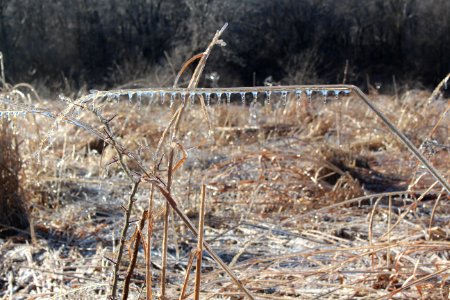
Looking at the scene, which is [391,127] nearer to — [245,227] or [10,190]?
[245,227]

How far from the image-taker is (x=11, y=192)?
1587 millimetres

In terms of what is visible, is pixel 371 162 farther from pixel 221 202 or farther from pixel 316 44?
pixel 316 44

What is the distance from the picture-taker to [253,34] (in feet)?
46.1

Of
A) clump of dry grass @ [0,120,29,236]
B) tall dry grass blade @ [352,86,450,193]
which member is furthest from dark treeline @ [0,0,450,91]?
tall dry grass blade @ [352,86,450,193]

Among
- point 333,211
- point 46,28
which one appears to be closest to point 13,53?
point 46,28

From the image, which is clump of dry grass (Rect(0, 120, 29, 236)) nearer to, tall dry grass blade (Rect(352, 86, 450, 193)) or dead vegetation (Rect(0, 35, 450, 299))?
dead vegetation (Rect(0, 35, 450, 299))

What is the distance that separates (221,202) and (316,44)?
41.8ft

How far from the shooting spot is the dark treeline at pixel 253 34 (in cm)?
1384

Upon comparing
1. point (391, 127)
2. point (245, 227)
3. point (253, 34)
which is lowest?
point (253, 34)

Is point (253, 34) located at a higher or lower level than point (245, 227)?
lower

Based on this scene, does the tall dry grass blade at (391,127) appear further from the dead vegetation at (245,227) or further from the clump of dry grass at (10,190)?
the clump of dry grass at (10,190)

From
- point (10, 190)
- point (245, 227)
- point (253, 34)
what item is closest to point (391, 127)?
point (245, 227)

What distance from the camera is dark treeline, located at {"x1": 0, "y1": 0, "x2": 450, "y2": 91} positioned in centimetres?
1384

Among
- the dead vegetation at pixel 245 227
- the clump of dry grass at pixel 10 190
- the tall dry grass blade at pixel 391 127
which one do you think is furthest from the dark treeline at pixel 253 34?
the tall dry grass blade at pixel 391 127
